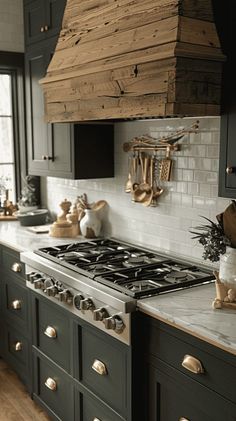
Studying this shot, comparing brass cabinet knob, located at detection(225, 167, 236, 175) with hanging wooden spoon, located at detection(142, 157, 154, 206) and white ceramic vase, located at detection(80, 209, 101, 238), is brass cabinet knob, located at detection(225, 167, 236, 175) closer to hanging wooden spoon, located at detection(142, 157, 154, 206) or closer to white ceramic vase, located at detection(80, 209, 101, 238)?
hanging wooden spoon, located at detection(142, 157, 154, 206)

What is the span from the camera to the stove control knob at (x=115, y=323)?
214cm

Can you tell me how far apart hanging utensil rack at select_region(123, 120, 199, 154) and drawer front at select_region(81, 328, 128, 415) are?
1119 mm

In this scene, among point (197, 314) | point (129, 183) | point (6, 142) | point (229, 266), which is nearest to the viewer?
point (197, 314)

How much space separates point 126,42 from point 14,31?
2.09m

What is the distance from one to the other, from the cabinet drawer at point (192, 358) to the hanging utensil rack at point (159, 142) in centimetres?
111

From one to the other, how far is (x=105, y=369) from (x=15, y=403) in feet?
3.82

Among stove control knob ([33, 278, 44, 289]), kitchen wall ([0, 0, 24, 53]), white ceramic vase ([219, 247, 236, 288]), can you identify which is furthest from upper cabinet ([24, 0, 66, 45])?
white ceramic vase ([219, 247, 236, 288])

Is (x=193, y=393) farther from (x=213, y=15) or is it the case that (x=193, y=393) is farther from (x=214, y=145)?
(x=213, y=15)

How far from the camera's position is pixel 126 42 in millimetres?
2287

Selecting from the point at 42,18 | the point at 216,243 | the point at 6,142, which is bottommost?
the point at 216,243

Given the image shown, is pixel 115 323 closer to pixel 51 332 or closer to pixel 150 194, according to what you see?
pixel 51 332

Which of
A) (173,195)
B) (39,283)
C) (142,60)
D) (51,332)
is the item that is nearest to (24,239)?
(39,283)

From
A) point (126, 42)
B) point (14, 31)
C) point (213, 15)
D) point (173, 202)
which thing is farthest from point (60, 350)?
point (14, 31)

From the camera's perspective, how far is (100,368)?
2.35 metres
